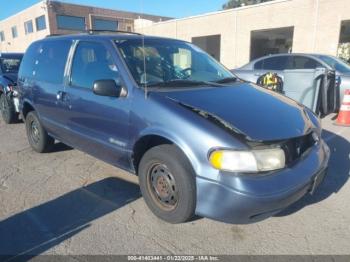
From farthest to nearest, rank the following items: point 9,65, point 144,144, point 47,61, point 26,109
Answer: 1. point 9,65
2. point 26,109
3. point 47,61
4. point 144,144

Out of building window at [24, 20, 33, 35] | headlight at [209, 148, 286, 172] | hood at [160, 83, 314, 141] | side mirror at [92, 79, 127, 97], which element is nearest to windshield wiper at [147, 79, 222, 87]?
hood at [160, 83, 314, 141]

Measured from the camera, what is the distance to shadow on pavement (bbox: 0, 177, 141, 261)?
2.59 m

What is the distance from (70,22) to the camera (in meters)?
41.9

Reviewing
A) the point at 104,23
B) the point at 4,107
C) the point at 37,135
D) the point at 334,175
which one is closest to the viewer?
the point at 334,175

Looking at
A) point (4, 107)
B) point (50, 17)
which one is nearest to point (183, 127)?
point (4, 107)

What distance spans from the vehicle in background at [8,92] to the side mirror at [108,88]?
4709 mm

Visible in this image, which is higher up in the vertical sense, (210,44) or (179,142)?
(210,44)

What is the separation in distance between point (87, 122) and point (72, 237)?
140 cm

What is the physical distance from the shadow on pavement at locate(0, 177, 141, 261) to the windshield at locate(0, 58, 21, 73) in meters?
5.90

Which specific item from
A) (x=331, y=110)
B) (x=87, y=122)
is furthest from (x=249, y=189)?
(x=331, y=110)

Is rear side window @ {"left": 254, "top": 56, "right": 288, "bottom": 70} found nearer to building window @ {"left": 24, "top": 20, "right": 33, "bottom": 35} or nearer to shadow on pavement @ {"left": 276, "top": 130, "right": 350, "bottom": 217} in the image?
shadow on pavement @ {"left": 276, "top": 130, "right": 350, "bottom": 217}

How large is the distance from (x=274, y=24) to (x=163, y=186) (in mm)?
19761

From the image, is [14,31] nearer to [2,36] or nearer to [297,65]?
[2,36]

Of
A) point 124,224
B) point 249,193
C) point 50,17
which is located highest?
point 50,17
